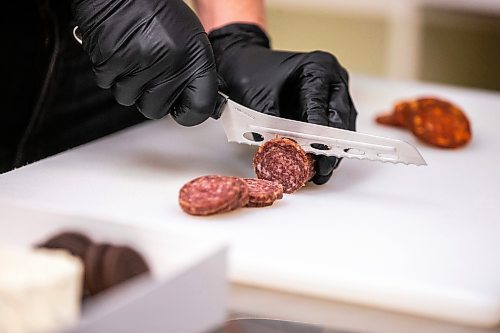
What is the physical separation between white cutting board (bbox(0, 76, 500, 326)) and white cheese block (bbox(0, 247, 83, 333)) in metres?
0.14

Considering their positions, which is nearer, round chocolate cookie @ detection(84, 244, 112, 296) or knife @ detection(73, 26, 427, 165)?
round chocolate cookie @ detection(84, 244, 112, 296)

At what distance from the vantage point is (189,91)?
1236 millimetres

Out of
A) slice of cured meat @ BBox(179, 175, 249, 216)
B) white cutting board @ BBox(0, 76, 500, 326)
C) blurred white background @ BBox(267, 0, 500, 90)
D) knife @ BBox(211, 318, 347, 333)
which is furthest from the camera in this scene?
blurred white background @ BBox(267, 0, 500, 90)

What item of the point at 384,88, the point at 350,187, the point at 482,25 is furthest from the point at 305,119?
the point at 482,25

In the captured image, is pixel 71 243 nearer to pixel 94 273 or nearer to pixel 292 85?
pixel 94 273

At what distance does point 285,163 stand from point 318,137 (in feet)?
0.20

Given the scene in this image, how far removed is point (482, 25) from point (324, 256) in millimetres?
1777

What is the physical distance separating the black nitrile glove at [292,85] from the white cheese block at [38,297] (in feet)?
2.22

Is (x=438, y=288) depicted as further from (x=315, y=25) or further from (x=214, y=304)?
(x=315, y=25)

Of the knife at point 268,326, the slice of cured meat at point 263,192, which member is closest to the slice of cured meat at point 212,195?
the slice of cured meat at point 263,192

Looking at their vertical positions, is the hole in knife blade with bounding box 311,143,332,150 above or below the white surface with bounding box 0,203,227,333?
below

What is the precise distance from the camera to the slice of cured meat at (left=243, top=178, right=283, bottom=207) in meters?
1.15

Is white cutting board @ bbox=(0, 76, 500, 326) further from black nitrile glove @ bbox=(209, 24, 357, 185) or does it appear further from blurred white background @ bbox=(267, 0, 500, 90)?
blurred white background @ bbox=(267, 0, 500, 90)

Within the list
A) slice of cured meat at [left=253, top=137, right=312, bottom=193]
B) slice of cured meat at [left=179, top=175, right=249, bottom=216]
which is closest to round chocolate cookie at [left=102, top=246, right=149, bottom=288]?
slice of cured meat at [left=179, top=175, right=249, bottom=216]
